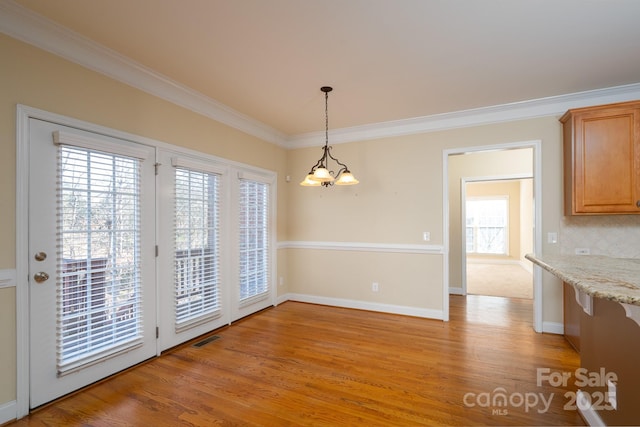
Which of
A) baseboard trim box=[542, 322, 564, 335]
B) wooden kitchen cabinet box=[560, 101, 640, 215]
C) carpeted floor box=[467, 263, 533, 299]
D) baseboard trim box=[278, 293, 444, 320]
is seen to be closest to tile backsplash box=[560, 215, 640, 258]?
wooden kitchen cabinet box=[560, 101, 640, 215]

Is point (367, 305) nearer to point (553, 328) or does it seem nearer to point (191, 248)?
point (553, 328)

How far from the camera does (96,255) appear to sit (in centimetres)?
246

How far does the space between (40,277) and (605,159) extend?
206 inches

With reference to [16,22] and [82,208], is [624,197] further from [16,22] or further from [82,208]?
[16,22]

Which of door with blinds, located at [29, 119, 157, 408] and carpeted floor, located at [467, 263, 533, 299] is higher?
door with blinds, located at [29, 119, 157, 408]

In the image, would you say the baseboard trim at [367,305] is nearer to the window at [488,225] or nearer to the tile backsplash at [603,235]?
the tile backsplash at [603,235]

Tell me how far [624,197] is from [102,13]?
16.1 ft

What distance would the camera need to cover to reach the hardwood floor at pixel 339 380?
6.84ft

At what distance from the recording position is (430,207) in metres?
4.18

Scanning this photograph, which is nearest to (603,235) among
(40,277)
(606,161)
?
(606,161)

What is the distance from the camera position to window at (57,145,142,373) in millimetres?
2275

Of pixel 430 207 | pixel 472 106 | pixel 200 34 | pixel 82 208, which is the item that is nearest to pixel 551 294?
pixel 430 207

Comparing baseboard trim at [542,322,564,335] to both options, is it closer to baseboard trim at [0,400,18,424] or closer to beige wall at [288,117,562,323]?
beige wall at [288,117,562,323]

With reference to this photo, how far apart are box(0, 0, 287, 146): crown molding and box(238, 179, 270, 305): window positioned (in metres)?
1.08
